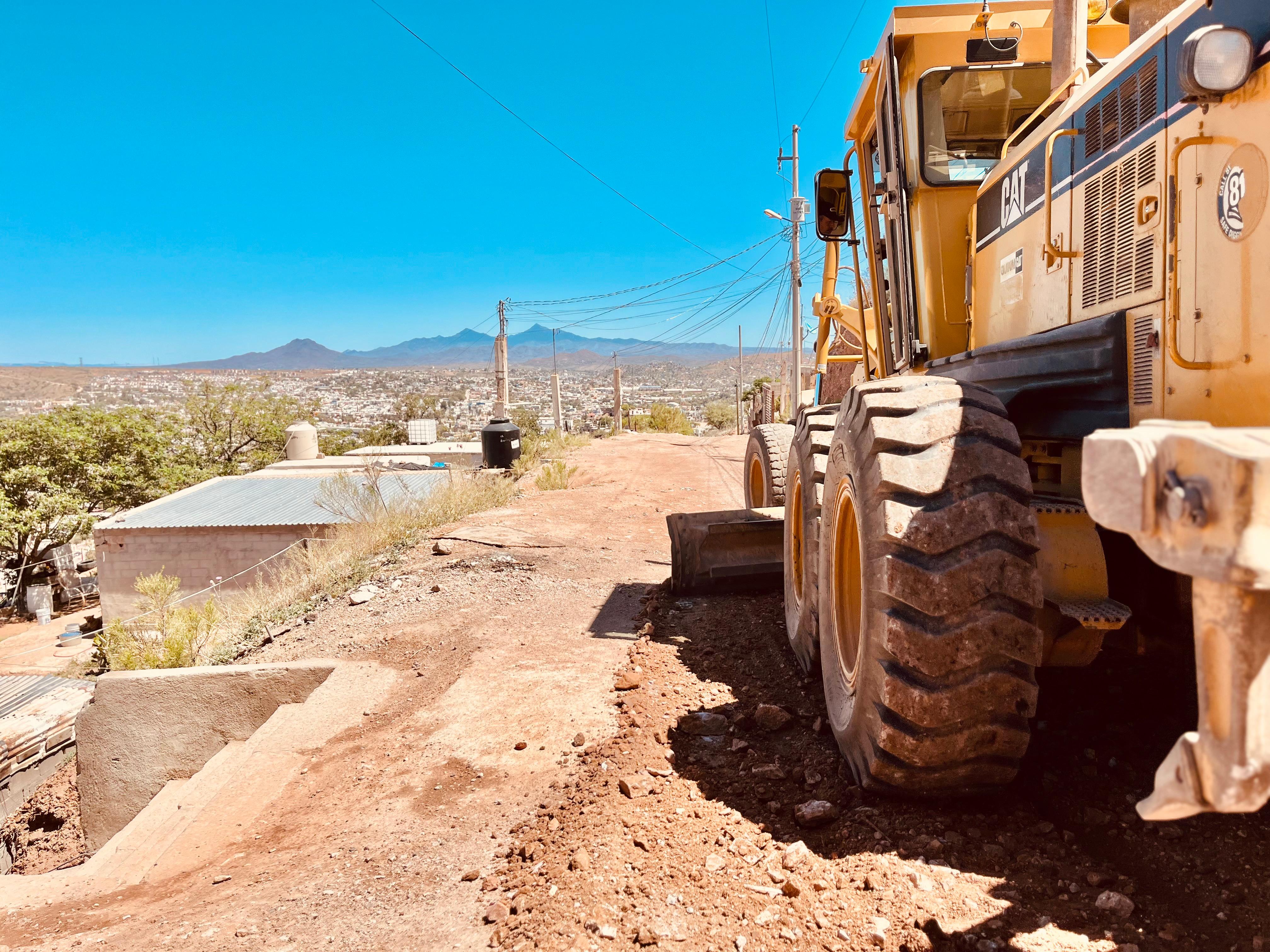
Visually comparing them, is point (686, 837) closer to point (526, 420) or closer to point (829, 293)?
point (829, 293)

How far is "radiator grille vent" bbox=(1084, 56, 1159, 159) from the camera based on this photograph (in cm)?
269

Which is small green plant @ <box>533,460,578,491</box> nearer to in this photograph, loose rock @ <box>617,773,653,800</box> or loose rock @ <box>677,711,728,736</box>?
loose rock @ <box>677,711,728,736</box>

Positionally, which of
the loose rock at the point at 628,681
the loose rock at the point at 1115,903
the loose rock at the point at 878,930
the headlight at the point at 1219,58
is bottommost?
the loose rock at the point at 628,681

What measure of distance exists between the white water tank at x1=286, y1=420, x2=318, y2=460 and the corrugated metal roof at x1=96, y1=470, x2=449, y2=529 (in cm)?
743

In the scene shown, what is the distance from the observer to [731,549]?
256 inches

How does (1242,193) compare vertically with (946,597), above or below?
above

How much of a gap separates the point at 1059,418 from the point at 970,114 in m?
2.04

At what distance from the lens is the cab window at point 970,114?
441cm

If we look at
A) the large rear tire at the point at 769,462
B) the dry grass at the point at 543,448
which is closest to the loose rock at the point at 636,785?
the large rear tire at the point at 769,462

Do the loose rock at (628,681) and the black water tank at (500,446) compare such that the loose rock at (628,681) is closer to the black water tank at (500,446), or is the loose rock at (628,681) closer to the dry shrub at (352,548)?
the dry shrub at (352,548)

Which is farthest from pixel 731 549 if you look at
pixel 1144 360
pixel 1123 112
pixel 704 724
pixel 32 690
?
pixel 32 690

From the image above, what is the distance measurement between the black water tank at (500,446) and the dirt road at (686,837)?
1561 centimetres

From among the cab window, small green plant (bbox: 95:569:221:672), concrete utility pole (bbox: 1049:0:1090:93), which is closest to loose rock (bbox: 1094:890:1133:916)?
concrete utility pole (bbox: 1049:0:1090:93)

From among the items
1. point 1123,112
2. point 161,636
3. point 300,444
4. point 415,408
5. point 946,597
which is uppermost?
point 415,408
